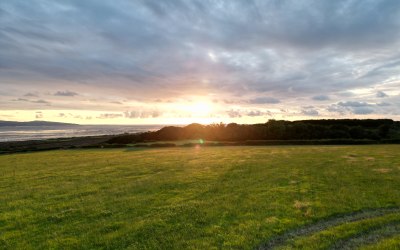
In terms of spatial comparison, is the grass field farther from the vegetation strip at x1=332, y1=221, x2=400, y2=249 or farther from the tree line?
the tree line

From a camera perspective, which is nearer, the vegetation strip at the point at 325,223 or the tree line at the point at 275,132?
the vegetation strip at the point at 325,223

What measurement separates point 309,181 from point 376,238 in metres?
9.72

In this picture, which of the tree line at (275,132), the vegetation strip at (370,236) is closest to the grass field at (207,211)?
the vegetation strip at (370,236)

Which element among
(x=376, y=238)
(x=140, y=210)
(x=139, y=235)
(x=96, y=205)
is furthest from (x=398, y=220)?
(x=96, y=205)

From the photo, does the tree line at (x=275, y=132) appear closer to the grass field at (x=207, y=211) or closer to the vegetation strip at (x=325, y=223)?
the grass field at (x=207, y=211)

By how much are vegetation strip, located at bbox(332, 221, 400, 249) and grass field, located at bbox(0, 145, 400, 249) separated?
35 millimetres

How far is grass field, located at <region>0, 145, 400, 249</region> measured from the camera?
10344 mm

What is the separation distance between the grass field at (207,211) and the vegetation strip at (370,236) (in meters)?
0.03

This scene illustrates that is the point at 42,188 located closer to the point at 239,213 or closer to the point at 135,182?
the point at 135,182

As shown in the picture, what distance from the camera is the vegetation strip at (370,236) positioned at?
963 cm

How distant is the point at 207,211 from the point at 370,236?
6.99 metres

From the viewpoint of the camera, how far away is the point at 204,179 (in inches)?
851

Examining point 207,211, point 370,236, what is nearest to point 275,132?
point 207,211

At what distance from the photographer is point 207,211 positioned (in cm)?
1347
